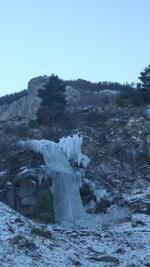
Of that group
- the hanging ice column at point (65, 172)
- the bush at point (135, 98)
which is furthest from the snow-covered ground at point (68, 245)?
the bush at point (135, 98)

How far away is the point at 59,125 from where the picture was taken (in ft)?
163

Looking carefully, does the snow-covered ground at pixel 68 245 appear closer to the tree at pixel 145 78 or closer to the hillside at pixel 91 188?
the hillside at pixel 91 188

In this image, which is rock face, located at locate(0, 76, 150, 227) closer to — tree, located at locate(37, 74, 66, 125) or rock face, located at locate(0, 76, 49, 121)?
tree, located at locate(37, 74, 66, 125)

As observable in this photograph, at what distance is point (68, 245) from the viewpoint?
89.0 feet

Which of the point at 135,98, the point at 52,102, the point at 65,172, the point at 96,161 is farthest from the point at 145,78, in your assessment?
the point at 65,172

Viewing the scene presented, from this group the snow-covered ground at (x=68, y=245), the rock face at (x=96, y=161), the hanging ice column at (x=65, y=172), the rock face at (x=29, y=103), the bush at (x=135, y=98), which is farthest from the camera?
the rock face at (x=29, y=103)

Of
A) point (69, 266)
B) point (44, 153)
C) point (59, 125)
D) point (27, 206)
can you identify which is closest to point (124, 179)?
point (44, 153)

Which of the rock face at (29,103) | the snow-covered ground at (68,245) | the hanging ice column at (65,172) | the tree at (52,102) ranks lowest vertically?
the snow-covered ground at (68,245)

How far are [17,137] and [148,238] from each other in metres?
16.1

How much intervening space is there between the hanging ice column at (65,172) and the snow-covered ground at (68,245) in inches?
108

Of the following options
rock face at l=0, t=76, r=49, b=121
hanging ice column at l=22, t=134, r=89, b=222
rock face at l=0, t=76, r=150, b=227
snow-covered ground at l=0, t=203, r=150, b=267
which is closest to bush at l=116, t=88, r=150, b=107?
Answer: rock face at l=0, t=76, r=150, b=227

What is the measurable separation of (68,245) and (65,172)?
9864 mm

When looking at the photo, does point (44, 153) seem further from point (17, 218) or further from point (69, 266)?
point (69, 266)

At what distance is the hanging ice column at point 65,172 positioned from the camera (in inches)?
1358
